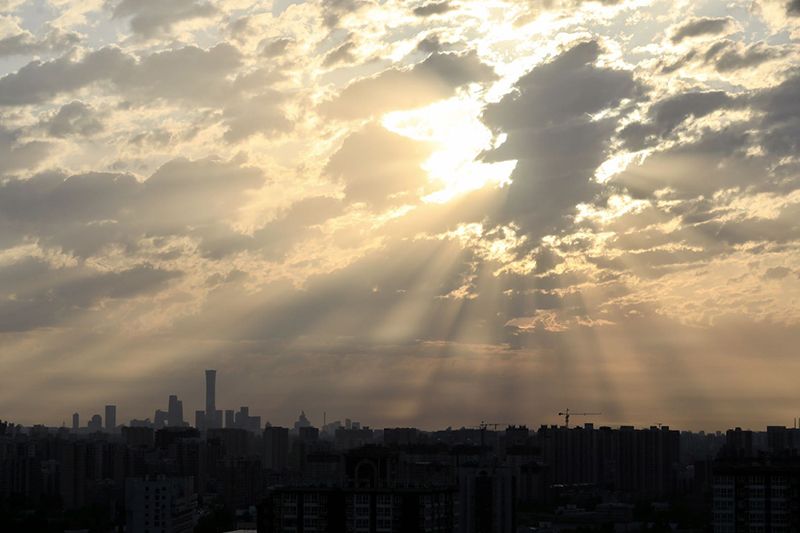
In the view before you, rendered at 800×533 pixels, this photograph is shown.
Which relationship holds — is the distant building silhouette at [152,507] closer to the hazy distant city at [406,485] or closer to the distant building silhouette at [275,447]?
the hazy distant city at [406,485]

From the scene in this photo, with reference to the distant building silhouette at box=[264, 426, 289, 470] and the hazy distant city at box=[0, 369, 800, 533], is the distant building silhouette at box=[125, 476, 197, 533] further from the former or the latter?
the distant building silhouette at box=[264, 426, 289, 470]

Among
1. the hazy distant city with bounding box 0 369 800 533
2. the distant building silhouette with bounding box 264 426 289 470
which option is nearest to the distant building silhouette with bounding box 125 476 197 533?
the hazy distant city with bounding box 0 369 800 533

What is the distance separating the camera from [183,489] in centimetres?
10138

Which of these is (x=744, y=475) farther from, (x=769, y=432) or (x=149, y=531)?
(x=769, y=432)

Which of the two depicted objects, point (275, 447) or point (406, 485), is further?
point (275, 447)

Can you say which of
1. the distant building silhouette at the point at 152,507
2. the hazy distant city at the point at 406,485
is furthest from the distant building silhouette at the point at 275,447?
the distant building silhouette at the point at 152,507

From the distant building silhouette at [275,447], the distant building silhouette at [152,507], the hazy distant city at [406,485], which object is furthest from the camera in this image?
the distant building silhouette at [275,447]

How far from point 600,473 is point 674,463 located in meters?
8.47

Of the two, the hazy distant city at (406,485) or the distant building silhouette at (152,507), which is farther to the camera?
the distant building silhouette at (152,507)

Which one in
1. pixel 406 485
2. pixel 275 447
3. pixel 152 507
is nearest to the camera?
pixel 406 485

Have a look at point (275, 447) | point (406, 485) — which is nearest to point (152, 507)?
point (406, 485)

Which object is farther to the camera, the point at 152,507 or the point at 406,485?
the point at 152,507

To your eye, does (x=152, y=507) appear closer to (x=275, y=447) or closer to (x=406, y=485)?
(x=406, y=485)

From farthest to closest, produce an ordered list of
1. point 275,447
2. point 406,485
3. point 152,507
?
point 275,447
point 152,507
point 406,485
